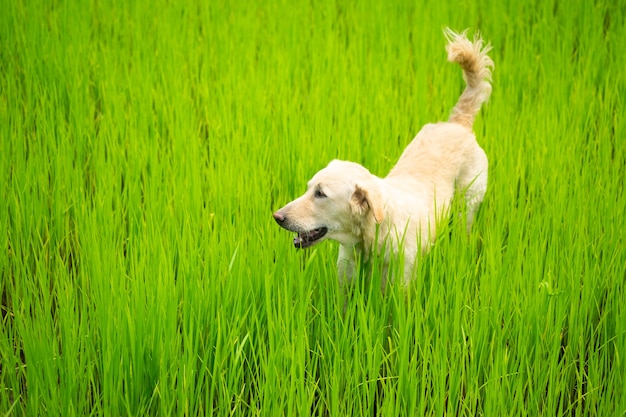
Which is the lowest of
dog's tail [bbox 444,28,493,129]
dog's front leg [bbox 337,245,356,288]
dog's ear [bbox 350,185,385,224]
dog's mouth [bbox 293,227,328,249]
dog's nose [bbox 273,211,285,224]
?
dog's front leg [bbox 337,245,356,288]

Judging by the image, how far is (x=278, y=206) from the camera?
3463 mm

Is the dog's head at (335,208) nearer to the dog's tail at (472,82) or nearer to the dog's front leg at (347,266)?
the dog's front leg at (347,266)

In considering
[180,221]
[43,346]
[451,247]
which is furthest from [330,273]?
[43,346]

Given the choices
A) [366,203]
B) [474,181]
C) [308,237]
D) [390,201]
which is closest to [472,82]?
[474,181]

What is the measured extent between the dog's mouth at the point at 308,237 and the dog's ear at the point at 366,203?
19 cm

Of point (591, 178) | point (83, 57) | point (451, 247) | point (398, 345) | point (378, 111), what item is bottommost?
point (398, 345)

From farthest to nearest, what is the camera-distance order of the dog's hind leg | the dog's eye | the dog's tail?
the dog's tail
the dog's hind leg
the dog's eye

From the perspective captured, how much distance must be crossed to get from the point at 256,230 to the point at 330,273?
17.8 inches

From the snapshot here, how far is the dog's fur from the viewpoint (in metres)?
2.69

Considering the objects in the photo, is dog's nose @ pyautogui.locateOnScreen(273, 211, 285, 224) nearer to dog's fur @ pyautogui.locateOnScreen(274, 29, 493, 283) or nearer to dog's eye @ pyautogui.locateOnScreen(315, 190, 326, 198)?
dog's fur @ pyautogui.locateOnScreen(274, 29, 493, 283)

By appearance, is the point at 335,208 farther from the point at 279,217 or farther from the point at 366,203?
the point at 279,217

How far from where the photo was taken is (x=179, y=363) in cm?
214

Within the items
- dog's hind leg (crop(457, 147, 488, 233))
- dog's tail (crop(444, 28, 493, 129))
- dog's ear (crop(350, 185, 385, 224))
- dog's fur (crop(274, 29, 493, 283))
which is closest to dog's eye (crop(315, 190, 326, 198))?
dog's fur (crop(274, 29, 493, 283))

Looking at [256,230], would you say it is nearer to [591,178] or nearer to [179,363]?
[179,363]
